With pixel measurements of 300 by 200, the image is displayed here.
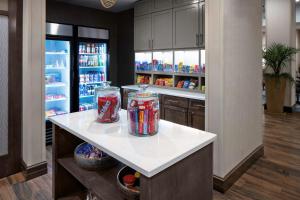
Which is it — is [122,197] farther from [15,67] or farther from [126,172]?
[15,67]

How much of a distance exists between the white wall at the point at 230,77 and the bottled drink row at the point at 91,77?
3.21 metres

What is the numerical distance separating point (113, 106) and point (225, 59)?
1.31 meters

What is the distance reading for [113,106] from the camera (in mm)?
1692

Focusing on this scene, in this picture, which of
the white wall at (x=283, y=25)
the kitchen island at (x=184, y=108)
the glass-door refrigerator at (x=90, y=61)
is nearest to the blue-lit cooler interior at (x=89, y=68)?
the glass-door refrigerator at (x=90, y=61)

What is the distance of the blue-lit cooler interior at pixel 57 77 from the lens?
440 cm

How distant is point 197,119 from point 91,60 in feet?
9.26

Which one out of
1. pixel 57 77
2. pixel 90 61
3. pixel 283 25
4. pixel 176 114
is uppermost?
pixel 283 25

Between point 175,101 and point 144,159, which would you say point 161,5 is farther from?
point 144,159

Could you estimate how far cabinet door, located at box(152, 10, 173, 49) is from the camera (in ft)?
13.4

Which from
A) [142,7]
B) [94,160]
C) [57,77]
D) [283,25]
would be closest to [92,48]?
[57,77]

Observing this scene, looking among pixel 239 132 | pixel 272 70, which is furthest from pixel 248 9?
pixel 272 70

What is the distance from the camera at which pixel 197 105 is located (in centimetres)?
330

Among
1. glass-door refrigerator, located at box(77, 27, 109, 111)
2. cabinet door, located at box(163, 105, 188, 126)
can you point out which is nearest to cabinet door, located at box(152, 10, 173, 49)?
cabinet door, located at box(163, 105, 188, 126)

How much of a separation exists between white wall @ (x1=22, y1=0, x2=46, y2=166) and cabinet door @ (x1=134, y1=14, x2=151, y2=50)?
2221 mm
